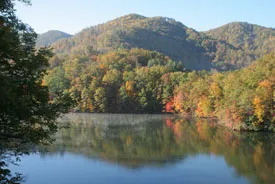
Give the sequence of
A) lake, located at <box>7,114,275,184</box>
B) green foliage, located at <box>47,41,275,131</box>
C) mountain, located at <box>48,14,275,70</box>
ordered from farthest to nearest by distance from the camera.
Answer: mountain, located at <box>48,14,275,70</box> → green foliage, located at <box>47,41,275,131</box> → lake, located at <box>7,114,275,184</box>

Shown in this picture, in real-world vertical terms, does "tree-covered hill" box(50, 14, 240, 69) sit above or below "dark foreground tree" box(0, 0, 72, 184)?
above

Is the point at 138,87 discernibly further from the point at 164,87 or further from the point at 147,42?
the point at 147,42

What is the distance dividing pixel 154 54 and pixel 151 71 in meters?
28.8

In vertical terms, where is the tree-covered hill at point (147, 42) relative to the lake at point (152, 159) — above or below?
above

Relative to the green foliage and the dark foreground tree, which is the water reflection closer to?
the dark foreground tree

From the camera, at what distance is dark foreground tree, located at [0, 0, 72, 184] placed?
30.2 feet

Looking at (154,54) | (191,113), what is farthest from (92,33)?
(191,113)

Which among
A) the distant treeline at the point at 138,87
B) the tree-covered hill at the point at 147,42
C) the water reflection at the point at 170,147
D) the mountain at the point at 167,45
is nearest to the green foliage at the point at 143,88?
the distant treeline at the point at 138,87

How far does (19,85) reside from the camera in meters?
9.70

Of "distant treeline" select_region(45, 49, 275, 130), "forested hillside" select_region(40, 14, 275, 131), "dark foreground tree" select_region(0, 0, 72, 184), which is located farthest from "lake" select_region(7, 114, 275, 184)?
"distant treeline" select_region(45, 49, 275, 130)

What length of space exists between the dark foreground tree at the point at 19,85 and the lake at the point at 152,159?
122 inches

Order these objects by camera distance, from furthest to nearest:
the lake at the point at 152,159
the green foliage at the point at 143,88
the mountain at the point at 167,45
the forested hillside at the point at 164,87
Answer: the mountain at the point at 167,45
the green foliage at the point at 143,88
the forested hillside at the point at 164,87
the lake at the point at 152,159

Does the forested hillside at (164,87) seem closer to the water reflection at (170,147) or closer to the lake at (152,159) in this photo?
the water reflection at (170,147)

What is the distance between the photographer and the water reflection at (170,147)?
23188 millimetres
